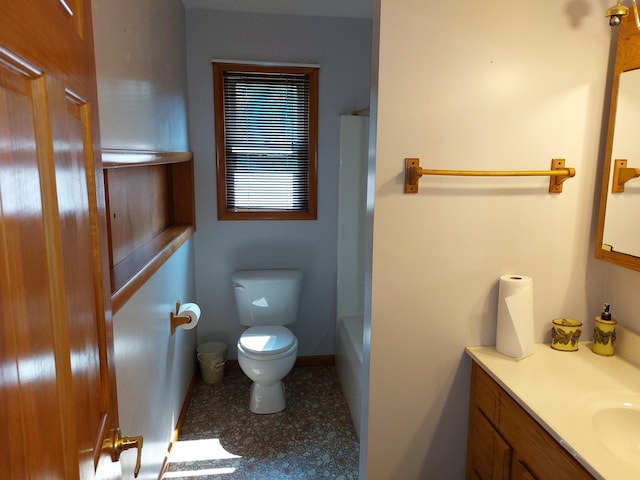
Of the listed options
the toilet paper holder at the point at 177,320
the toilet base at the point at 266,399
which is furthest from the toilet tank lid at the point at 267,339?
the toilet paper holder at the point at 177,320

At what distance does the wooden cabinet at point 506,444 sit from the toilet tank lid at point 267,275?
1.64 metres

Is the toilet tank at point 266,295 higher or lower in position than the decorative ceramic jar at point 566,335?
lower

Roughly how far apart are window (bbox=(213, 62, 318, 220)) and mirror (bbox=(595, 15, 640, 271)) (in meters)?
1.94

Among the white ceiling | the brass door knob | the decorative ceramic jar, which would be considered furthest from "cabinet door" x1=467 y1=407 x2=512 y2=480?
the white ceiling

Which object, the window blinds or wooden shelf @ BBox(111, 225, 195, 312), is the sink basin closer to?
wooden shelf @ BBox(111, 225, 195, 312)

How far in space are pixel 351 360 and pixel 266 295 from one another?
75 cm

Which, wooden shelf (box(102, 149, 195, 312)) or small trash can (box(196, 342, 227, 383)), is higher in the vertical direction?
wooden shelf (box(102, 149, 195, 312))

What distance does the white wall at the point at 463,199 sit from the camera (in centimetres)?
155

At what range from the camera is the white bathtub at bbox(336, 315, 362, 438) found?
254 cm

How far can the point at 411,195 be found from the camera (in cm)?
160

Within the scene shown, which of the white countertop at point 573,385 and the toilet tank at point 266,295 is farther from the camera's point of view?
the toilet tank at point 266,295

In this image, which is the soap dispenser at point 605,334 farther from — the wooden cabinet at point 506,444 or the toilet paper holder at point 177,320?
the toilet paper holder at point 177,320

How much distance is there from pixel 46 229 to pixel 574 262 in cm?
175

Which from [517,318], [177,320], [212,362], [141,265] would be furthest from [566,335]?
[212,362]
